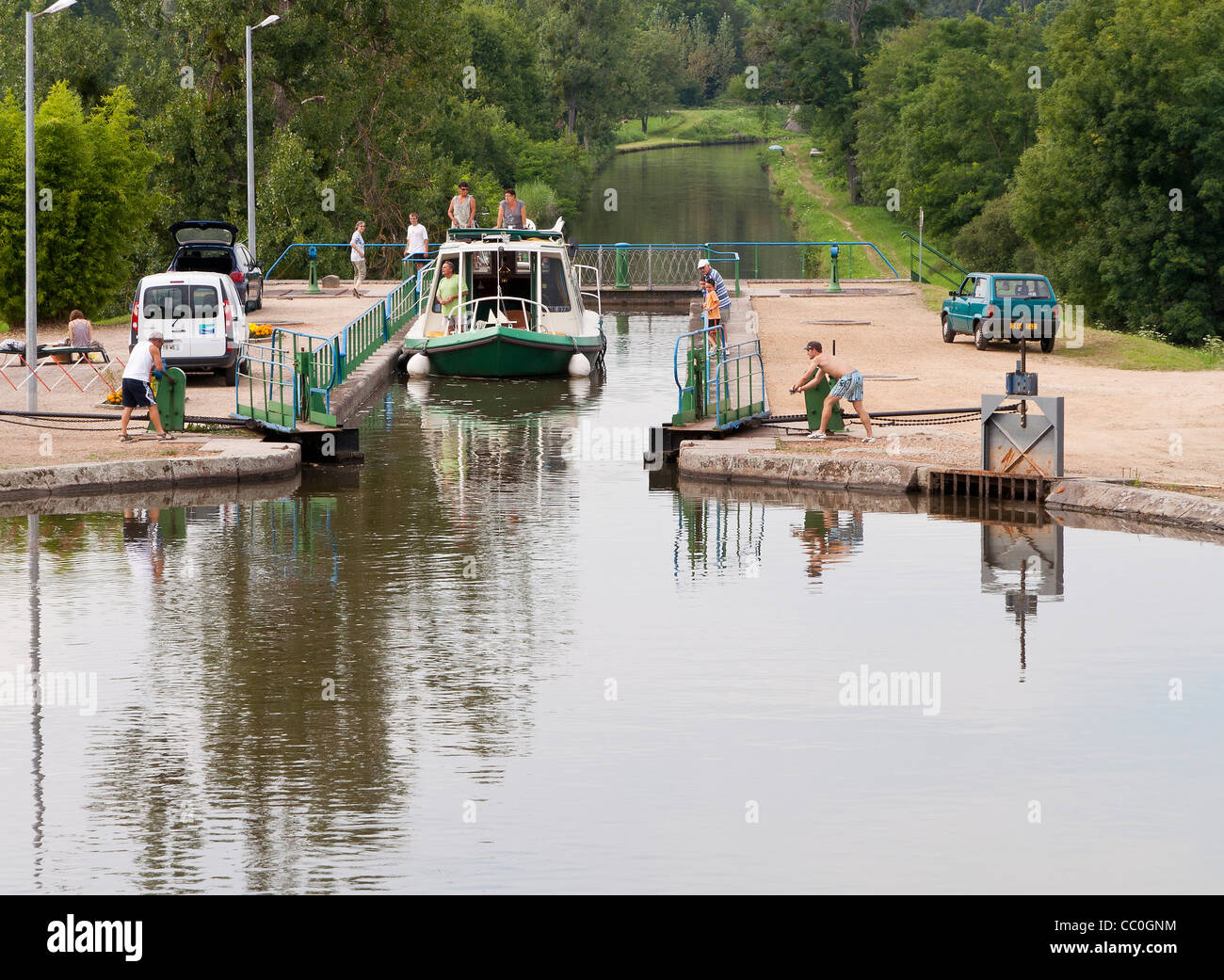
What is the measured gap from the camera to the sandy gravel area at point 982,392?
784 inches

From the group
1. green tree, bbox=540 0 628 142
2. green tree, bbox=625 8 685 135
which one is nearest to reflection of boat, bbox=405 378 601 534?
green tree, bbox=540 0 628 142

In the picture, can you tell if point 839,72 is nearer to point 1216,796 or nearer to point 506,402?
point 506,402

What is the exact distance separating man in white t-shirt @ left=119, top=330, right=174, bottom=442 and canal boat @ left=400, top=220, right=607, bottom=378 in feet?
28.1

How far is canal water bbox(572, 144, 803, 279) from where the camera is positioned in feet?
237

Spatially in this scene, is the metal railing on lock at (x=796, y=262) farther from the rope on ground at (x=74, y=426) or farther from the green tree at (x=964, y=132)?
the rope on ground at (x=74, y=426)

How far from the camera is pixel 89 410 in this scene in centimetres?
2356

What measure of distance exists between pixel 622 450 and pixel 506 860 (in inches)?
544

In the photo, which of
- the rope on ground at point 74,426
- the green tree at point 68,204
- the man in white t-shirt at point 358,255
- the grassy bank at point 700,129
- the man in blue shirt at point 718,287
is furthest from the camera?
the grassy bank at point 700,129

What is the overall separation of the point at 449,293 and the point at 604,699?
786 inches

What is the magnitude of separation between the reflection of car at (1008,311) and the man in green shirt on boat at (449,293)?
937cm

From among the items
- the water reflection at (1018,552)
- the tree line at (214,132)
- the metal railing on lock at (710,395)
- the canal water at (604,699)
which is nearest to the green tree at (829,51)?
the tree line at (214,132)

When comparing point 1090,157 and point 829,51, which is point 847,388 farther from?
point 829,51

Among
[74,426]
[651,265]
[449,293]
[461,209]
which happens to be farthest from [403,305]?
[74,426]

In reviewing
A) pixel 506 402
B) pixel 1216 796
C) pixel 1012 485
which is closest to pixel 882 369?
pixel 506 402
